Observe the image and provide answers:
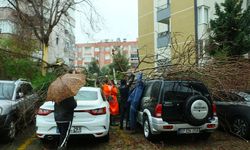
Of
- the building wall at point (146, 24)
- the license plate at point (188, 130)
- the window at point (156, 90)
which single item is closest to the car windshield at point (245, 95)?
the license plate at point (188, 130)

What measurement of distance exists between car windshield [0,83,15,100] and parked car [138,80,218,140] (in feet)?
14.1

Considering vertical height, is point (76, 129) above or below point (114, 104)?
below

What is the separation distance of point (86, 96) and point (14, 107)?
2.14 metres

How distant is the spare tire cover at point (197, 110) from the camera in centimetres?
996

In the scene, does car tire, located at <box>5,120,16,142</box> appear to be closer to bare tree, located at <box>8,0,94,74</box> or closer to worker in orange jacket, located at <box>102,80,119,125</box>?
worker in orange jacket, located at <box>102,80,119,125</box>

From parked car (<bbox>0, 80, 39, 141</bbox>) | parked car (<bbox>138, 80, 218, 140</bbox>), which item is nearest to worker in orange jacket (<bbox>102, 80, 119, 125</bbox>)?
parked car (<bbox>0, 80, 39, 141</bbox>)

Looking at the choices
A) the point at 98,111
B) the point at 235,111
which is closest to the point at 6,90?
the point at 98,111

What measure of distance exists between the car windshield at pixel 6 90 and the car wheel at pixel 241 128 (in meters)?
6.60

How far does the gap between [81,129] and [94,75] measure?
268 inches

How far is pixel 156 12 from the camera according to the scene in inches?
1641

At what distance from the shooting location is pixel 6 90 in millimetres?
12305

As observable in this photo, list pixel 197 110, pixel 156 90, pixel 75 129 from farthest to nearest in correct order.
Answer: pixel 156 90, pixel 197 110, pixel 75 129

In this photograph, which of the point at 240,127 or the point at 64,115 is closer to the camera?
the point at 64,115

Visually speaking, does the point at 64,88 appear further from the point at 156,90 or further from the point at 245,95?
the point at 245,95
